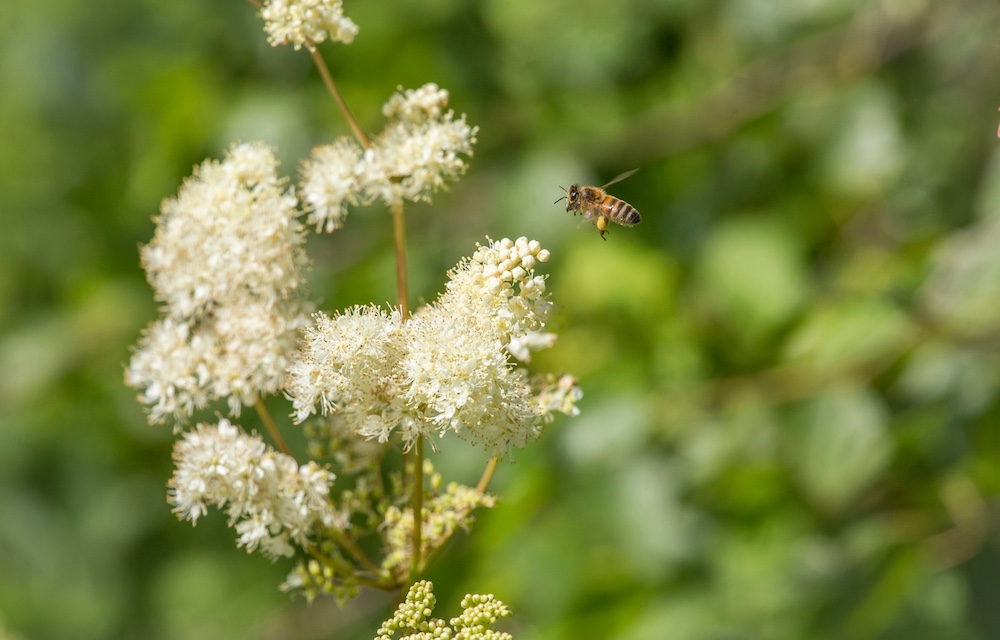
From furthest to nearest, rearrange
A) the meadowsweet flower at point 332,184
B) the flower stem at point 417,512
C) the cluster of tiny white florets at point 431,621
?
the meadowsweet flower at point 332,184 < the flower stem at point 417,512 < the cluster of tiny white florets at point 431,621

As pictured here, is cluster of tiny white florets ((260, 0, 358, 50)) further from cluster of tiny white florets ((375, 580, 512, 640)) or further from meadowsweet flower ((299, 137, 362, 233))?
cluster of tiny white florets ((375, 580, 512, 640))

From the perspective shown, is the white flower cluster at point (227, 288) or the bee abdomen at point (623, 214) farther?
the bee abdomen at point (623, 214)

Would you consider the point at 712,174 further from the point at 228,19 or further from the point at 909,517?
the point at 228,19

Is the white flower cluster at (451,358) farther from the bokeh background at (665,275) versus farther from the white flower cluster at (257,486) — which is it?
the bokeh background at (665,275)

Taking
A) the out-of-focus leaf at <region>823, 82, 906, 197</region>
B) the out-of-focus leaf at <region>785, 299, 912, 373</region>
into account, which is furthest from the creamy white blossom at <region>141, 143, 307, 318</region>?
the out-of-focus leaf at <region>823, 82, 906, 197</region>

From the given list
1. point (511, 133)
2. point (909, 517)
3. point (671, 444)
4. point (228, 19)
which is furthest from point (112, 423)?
point (909, 517)

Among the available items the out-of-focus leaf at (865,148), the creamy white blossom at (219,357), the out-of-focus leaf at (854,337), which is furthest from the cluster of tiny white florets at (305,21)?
the out-of-focus leaf at (865,148)
